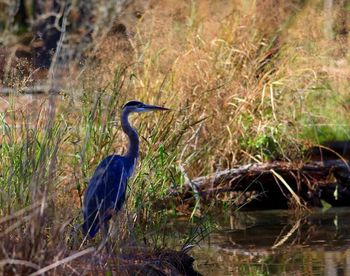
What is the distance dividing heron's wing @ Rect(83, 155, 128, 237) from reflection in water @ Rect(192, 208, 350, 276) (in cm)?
77

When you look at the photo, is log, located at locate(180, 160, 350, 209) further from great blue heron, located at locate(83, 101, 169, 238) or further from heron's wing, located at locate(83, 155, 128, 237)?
heron's wing, located at locate(83, 155, 128, 237)

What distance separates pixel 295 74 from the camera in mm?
9141

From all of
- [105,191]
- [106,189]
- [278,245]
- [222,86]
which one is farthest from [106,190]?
[222,86]

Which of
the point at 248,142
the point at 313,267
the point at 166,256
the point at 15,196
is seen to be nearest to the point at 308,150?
the point at 248,142

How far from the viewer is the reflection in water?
6.25 metres

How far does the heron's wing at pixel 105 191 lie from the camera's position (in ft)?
17.9

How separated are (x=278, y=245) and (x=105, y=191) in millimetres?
2221

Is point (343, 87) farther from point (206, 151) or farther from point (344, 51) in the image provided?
point (206, 151)

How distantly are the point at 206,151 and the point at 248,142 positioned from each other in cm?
65

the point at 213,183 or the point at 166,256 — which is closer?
the point at 166,256

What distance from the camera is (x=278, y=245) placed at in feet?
23.8

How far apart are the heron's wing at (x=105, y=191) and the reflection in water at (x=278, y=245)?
77cm

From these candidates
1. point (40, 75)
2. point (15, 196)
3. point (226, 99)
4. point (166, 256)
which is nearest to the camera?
point (15, 196)

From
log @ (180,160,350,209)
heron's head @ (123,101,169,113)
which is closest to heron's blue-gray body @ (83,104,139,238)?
heron's head @ (123,101,169,113)
